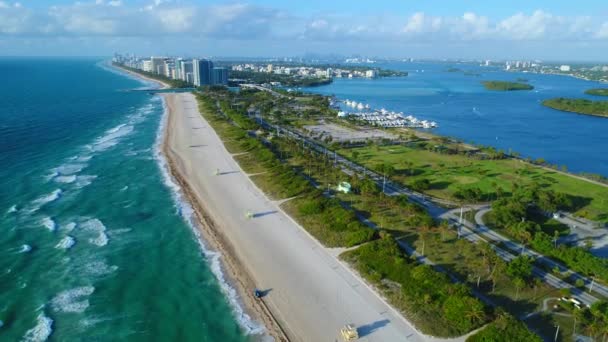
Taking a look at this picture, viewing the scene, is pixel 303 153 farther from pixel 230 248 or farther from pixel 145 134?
pixel 145 134

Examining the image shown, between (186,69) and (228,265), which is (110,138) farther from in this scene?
(186,69)

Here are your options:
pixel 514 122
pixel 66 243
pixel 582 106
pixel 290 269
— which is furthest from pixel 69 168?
pixel 582 106

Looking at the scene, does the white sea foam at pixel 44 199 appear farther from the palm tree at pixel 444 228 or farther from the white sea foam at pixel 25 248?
the palm tree at pixel 444 228

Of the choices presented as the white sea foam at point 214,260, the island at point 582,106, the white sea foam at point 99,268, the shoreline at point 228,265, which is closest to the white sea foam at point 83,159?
the white sea foam at point 214,260

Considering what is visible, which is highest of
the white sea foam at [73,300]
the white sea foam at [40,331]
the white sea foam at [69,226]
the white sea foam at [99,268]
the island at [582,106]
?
the island at [582,106]

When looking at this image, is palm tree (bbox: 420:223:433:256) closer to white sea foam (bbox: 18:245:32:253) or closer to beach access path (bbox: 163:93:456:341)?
beach access path (bbox: 163:93:456:341)

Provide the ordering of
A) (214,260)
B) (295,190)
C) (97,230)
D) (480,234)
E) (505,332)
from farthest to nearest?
(295,190), (97,230), (480,234), (214,260), (505,332)
